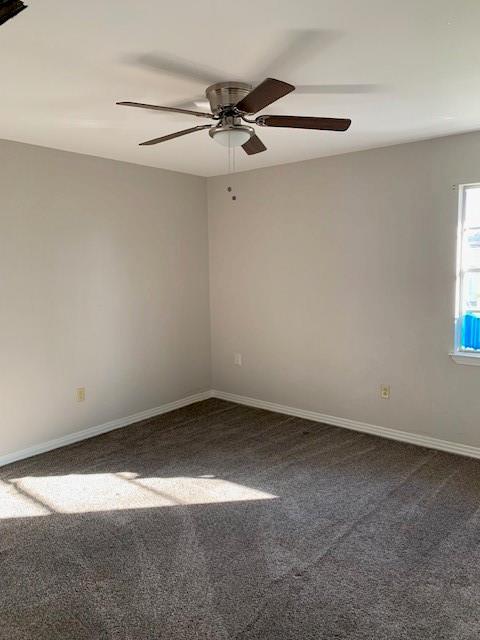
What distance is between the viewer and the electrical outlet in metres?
3.93

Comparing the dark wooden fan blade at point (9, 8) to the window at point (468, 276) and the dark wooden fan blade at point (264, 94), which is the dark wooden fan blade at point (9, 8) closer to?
the dark wooden fan blade at point (264, 94)

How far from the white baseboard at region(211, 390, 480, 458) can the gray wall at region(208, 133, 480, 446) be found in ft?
0.17

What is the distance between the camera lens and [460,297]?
3.55 metres

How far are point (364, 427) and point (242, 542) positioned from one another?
1.93 meters

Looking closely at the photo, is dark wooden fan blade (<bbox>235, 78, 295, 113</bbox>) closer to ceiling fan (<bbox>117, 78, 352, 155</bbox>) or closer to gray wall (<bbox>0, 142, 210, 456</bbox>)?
ceiling fan (<bbox>117, 78, 352, 155</bbox>)

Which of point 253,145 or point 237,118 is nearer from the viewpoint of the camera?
point 237,118

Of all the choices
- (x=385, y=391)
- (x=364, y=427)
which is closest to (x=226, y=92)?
(x=385, y=391)

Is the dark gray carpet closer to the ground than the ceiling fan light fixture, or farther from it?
closer to the ground

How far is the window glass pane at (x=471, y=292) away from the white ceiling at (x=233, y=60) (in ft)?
3.40

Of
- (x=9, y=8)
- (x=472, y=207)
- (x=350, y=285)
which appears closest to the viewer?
(x=9, y=8)

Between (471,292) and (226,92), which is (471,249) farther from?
(226,92)

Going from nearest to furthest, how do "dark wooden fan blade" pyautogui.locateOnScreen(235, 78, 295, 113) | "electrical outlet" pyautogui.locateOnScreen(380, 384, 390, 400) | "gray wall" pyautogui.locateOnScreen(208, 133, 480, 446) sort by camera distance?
"dark wooden fan blade" pyautogui.locateOnScreen(235, 78, 295, 113) → "gray wall" pyautogui.locateOnScreen(208, 133, 480, 446) → "electrical outlet" pyautogui.locateOnScreen(380, 384, 390, 400)

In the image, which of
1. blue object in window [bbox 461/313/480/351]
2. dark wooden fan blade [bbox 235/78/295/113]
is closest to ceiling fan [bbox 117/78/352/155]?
dark wooden fan blade [bbox 235/78/295/113]

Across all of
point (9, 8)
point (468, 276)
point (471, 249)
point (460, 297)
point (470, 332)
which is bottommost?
point (470, 332)
